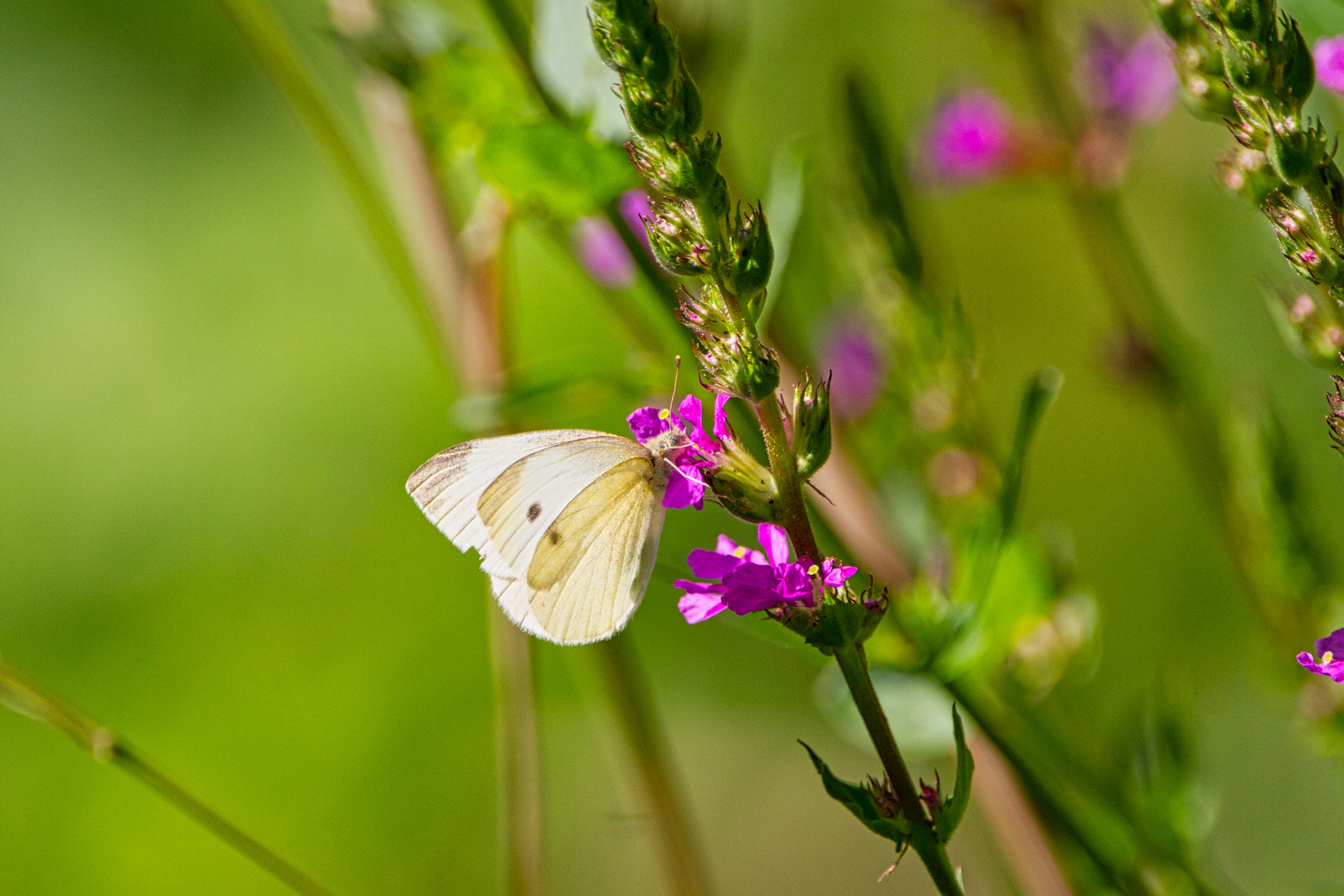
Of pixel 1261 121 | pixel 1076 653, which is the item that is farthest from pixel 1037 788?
pixel 1261 121

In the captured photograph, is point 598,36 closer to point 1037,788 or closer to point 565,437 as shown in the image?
point 565,437

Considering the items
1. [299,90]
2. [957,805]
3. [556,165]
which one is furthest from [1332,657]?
[299,90]

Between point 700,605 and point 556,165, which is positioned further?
point 556,165

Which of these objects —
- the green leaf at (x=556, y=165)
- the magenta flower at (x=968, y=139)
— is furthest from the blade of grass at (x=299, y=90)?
the magenta flower at (x=968, y=139)

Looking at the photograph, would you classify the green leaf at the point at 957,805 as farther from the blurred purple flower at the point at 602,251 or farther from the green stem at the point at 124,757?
the blurred purple flower at the point at 602,251

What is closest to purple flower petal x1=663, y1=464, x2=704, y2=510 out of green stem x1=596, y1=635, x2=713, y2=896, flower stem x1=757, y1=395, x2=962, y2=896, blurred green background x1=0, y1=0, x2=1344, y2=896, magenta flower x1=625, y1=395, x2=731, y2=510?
magenta flower x1=625, y1=395, x2=731, y2=510

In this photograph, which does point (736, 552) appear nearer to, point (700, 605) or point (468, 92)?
point (700, 605)
